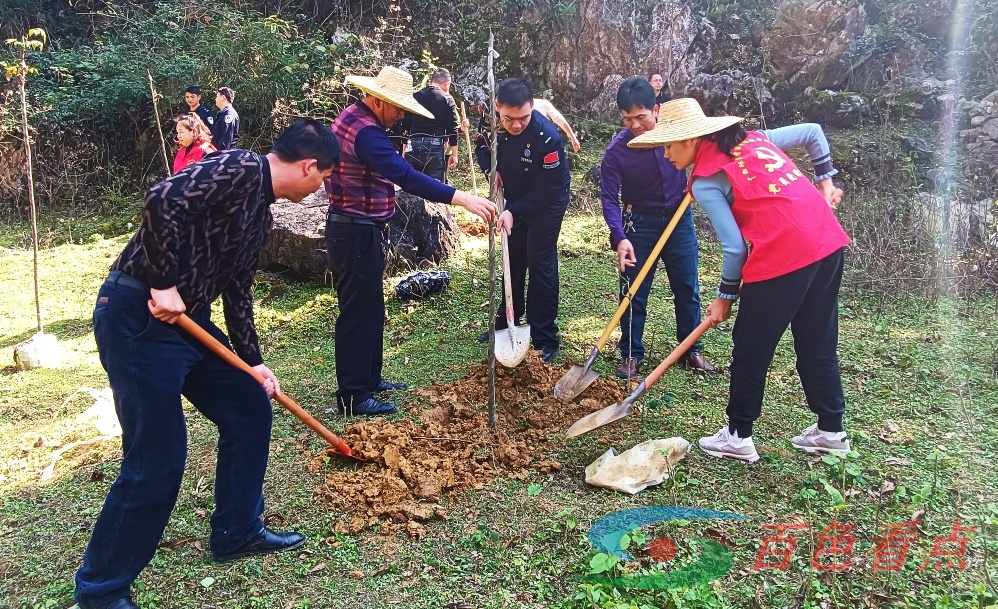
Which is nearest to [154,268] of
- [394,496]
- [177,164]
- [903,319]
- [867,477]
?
[394,496]

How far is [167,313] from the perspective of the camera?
2.19 metres

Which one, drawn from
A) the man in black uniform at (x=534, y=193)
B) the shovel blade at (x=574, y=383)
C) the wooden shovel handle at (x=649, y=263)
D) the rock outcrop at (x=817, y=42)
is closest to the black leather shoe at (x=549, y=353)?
the man in black uniform at (x=534, y=193)

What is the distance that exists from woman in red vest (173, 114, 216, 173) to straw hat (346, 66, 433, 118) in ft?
10.5

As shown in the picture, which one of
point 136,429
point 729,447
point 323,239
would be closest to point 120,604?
point 136,429

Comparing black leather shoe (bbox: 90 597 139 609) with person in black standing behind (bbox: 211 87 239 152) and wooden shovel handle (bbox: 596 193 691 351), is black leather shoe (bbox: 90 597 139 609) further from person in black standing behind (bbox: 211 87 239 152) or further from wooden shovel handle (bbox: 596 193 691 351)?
person in black standing behind (bbox: 211 87 239 152)

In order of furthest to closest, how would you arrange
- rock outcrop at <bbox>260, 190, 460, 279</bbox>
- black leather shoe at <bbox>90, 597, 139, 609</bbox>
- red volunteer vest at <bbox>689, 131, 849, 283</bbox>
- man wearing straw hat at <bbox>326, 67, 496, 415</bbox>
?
rock outcrop at <bbox>260, 190, 460, 279</bbox>
man wearing straw hat at <bbox>326, 67, 496, 415</bbox>
red volunteer vest at <bbox>689, 131, 849, 283</bbox>
black leather shoe at <bbox>90, 597, 139, 609</bbox>

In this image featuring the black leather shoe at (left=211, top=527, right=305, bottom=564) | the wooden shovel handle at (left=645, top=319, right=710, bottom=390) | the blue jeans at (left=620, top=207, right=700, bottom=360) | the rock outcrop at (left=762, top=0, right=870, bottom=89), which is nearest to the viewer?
the black leather shoe at (left=211, top=527, right=305, bottom=564)

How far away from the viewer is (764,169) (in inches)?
113

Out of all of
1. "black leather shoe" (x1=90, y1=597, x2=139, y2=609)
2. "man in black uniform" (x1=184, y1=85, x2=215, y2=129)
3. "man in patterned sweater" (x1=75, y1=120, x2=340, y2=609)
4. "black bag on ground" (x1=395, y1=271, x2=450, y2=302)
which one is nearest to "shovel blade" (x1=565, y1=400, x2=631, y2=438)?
"man in patterned sweater" (x1=75, y1=120, x2=340, y2=609)

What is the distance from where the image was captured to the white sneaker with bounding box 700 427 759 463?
10.7 feet

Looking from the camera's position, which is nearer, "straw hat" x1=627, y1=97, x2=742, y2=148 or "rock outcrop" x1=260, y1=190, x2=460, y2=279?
"straw hat" x1=627, y1=97, x2=742, y2=148

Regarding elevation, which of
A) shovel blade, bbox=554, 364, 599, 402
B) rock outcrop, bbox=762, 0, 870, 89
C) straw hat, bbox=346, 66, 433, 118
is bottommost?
shovel blade, bbox=554, 364, 599, 402

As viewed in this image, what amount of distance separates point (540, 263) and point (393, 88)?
5.06ft

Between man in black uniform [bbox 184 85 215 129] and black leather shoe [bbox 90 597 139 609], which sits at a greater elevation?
man in black uniform [bbox 184 85 215 129]
